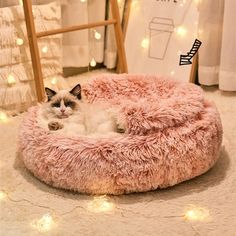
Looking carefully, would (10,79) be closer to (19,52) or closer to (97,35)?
(19,52)

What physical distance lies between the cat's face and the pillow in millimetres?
455

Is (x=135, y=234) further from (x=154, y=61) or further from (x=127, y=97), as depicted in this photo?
(x=154, y=61)

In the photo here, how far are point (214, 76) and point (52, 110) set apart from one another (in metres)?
1.02

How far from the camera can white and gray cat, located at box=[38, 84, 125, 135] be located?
1.52 metres

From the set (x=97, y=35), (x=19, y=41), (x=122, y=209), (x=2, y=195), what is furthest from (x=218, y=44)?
→ (x=2, y=195)

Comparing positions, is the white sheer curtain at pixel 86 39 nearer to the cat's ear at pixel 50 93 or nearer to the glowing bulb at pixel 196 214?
the cat's ear at pixel 50 93

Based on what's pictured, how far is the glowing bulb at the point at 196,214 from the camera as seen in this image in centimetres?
129

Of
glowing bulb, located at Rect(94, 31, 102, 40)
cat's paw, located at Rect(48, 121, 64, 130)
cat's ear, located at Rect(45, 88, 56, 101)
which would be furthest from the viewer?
glowing bulb, located at Rect(94, 31, 102, 40)

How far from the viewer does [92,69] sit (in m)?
2.71

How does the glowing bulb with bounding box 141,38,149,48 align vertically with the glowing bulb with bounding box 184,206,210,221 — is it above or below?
above

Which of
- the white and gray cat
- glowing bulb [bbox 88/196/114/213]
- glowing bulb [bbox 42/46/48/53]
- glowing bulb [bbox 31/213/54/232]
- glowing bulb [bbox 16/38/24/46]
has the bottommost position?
glowing bulb [bbox 88/196/114/213]

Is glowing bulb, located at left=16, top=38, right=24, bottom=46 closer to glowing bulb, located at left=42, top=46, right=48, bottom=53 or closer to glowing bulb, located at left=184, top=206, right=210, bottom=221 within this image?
glowing bulb, located at left=42, top=46, right=48, bottom=53

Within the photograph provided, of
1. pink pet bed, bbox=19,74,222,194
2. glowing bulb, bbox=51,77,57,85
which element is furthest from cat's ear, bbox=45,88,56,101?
glowing bulb, bbox=51,77,57,85

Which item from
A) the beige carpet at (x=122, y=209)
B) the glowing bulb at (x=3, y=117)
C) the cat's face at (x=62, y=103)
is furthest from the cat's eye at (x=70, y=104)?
the glowing bulb at (x=3, y=117)
